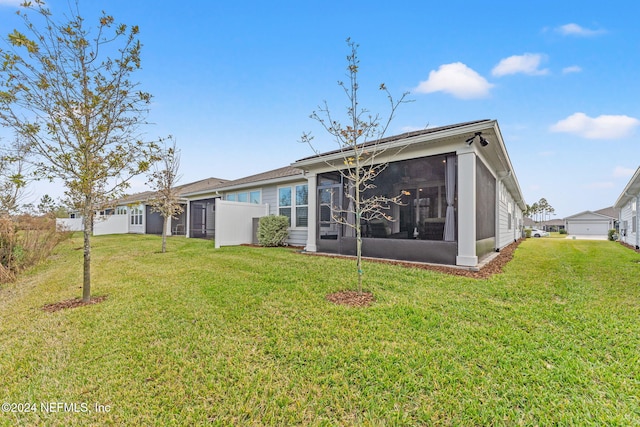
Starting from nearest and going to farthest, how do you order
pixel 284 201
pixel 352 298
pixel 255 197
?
pixel 352 298
pixel 284 201
pixel 255 197

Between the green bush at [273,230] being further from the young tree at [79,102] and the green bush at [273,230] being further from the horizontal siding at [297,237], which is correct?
the young tree at [79,102]

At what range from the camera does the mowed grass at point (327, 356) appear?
1989 millimetres

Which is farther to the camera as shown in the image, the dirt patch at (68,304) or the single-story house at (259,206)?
the single-story house at (259,206)

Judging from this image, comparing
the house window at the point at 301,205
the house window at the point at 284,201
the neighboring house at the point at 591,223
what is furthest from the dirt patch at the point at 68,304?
the neighboring house at the point at 591,223

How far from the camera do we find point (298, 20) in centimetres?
878

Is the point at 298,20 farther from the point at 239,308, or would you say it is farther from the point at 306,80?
the point at 239,308

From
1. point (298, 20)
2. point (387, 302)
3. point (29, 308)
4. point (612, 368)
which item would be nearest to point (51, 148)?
point (29, 308)

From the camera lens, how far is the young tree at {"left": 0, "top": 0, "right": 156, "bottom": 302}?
383 centimetres

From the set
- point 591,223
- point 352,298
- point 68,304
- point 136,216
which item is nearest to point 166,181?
point 68,304

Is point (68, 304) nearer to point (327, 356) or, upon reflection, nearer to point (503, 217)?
point (327, 356)

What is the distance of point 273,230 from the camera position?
36.9 feet

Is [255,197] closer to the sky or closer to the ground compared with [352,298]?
closer to the sky

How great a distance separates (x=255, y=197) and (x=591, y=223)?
158 ft

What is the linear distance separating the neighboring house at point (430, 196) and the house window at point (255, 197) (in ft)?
15.9
